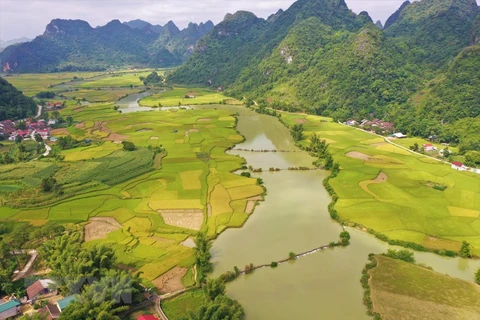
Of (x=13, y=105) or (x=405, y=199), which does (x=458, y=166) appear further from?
(x=13, y=105)

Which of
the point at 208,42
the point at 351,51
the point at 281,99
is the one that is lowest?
the point at 281,99

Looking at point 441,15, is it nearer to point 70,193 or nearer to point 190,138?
point 190,138

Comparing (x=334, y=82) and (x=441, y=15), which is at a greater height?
A: (x=441, y=15)

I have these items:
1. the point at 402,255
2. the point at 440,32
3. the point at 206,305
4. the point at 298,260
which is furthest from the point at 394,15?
the point at 206,305

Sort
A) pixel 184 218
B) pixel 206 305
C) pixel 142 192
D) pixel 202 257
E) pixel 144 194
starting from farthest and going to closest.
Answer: pixel 142 192, pixel 144 194, pixel 184 218, pixel 202 257, pixel 206 305

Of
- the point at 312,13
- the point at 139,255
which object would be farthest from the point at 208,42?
the point at 139,255

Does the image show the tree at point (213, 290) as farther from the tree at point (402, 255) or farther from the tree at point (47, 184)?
the tree at point (47, 184)

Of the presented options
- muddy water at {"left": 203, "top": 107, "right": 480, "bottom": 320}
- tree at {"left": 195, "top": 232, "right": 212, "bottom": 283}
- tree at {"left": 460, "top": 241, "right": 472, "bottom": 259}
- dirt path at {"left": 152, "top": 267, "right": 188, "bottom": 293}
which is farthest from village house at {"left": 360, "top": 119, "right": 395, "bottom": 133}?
dirt path at {"left": 152, "top": 267, "right": 188, "bottom": 293}
